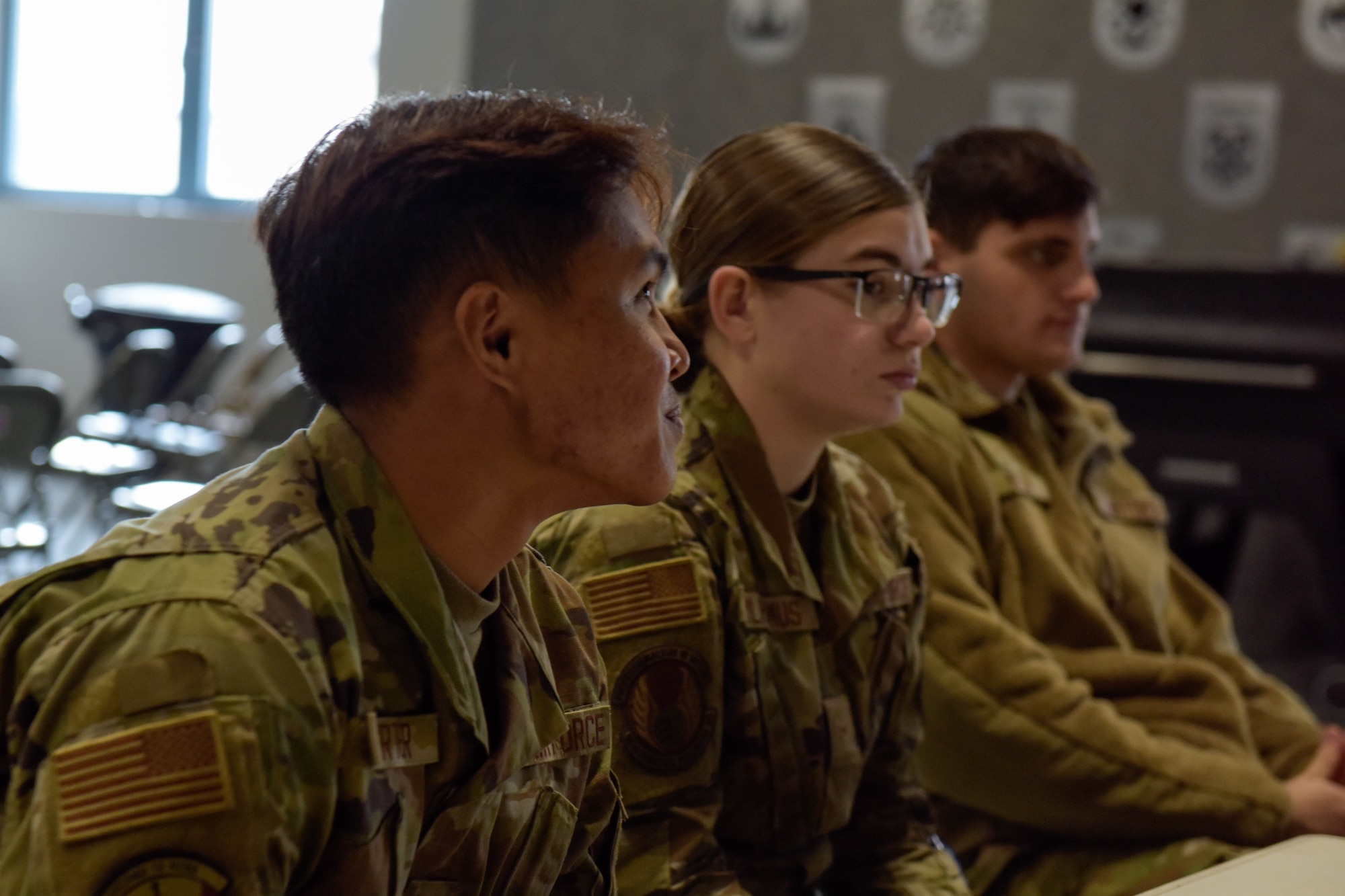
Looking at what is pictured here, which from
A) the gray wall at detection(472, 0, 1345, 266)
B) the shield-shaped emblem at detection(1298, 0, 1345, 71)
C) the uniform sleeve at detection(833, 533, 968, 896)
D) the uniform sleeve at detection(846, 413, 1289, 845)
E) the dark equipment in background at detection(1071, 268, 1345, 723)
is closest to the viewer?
the uniform sleeve at detection(833, 533, 968, 896)

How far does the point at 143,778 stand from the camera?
73 centimetres

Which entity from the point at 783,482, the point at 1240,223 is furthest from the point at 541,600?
the point at 1240,223

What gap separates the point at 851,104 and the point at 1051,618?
437 centimetres

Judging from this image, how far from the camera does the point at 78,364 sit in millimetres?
8078

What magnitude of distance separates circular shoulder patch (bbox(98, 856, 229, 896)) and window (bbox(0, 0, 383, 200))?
22.7 feet

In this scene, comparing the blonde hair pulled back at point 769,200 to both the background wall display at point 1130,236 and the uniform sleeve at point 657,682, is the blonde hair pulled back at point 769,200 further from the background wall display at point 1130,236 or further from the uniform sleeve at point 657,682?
the background wall display at point 1130,236

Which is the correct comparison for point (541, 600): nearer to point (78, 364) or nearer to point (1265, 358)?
point (1265, 358)

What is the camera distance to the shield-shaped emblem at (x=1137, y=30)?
5141 mm

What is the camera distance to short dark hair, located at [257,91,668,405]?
88cm

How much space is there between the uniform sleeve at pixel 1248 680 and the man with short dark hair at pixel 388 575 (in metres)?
1.41

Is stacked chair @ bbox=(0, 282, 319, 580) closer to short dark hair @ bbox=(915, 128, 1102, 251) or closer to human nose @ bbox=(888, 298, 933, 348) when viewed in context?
short dark hair @ bbox=(915, 128, 1102, 251)

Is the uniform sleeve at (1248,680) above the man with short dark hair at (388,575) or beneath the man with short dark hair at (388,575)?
beneath

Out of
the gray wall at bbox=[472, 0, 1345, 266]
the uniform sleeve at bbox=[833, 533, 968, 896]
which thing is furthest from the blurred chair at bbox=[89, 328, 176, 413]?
the uniform sleeve at bbox=[833, 533, 968, 896]

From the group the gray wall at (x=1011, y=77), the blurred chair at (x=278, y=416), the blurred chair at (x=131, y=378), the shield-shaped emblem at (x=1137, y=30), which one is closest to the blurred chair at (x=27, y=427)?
the blurred chair at (x=278, y=416)
